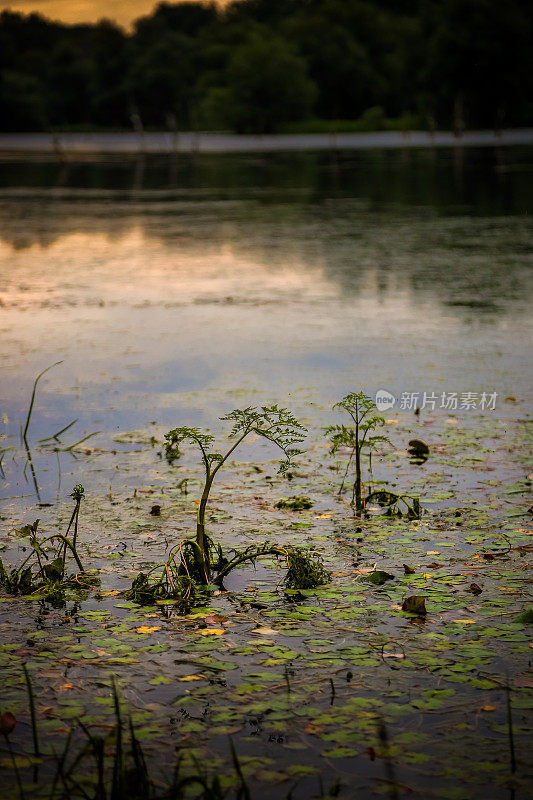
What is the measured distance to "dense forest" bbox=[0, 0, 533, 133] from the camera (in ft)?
368

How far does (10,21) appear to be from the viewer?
187 metres

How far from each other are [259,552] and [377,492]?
1.32 metres

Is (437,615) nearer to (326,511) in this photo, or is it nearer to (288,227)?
(326,511)

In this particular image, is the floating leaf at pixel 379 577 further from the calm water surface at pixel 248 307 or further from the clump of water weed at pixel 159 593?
the calm water surface at pixel 248 307

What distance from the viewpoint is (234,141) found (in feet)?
365

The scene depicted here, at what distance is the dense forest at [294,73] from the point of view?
368 feet

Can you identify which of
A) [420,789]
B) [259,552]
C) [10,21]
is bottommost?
[420,789]

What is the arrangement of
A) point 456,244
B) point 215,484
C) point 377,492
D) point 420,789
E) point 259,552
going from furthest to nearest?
point 456,244, point 215,484, point 377,492, point 259,552, point 420,789

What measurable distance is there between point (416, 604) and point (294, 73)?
412 ft

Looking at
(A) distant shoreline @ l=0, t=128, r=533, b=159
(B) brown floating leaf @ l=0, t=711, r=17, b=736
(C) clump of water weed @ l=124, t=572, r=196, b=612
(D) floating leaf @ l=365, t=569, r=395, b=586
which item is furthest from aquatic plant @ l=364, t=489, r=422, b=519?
(A) distant shoreline @ l=0, t=128, r=533, b=159

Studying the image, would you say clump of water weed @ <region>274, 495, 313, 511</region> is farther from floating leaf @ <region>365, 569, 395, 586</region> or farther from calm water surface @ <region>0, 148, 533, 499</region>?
calm water surface @ <region>0, 148, 533, 499</region>

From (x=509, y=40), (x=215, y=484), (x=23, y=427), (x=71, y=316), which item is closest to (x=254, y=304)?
(x=71, y=316)

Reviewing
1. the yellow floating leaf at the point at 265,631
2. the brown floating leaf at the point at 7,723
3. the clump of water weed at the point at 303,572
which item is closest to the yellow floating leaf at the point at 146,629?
the yellow floating leaf at the point at 265,631

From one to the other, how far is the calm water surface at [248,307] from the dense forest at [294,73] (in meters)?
77.4
